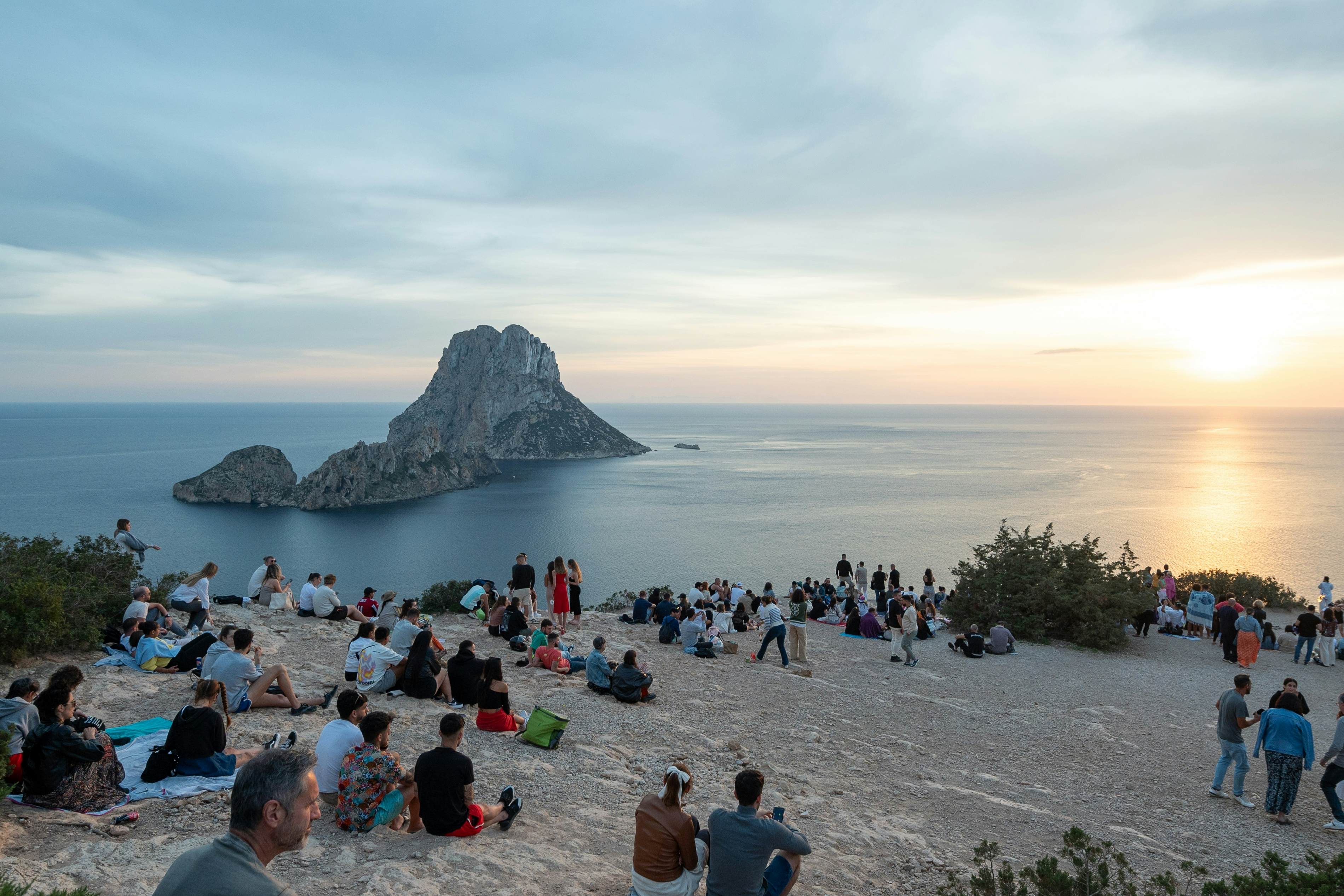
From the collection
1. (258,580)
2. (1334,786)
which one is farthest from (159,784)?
(1334,786)

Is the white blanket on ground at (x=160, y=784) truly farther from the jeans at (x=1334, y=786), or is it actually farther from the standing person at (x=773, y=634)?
the jeans at (x=1334, y=786)

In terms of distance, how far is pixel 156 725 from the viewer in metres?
8.55

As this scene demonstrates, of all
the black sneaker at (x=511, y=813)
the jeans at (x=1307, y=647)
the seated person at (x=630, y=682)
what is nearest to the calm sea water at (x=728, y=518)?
the jeans at (x=1307, y=647)

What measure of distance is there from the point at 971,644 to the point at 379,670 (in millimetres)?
14214

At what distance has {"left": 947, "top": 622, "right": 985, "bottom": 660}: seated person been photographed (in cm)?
1817

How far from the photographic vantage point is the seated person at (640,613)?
66.0ft

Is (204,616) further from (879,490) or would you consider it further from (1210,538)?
(879,490)

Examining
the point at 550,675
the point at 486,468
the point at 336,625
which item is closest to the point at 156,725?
the point at 550,675

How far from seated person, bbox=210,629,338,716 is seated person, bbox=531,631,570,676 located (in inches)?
185

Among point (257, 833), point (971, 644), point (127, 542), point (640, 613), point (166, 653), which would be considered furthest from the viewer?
point (640, 613)

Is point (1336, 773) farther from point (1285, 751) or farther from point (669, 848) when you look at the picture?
point (669, 848)

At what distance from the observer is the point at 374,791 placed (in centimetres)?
650

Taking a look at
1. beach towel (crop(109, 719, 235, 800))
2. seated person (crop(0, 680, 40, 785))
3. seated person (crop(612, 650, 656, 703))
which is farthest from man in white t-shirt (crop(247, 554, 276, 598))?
seated person (crop(0, 680, 40, 785))

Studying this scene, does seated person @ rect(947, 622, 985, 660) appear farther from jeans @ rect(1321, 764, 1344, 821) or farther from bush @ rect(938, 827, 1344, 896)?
bush @ rect(938, 827, 1344, 896)
